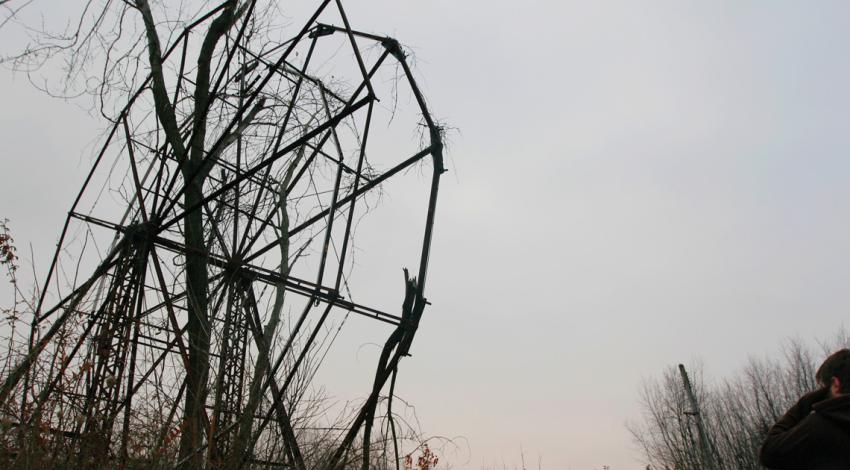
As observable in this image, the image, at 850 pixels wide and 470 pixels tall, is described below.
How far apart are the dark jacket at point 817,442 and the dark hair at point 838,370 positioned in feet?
0.22

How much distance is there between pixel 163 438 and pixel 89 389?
3.63 ft

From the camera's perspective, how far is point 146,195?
14.6 ft

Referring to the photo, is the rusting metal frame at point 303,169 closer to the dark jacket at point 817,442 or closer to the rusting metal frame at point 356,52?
the rusting metal frame at point 356,52

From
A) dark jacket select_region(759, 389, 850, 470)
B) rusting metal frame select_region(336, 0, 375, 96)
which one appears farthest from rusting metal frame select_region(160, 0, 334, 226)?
dark jacket select_region(759, 389, 850, 470)

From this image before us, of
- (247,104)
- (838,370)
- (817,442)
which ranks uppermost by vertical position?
(247,104)

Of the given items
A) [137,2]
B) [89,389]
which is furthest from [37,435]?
[137,2]

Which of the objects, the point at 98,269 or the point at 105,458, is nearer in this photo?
the point at 105,458

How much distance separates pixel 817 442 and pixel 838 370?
1.06ft

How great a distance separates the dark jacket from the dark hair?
0.22 ft

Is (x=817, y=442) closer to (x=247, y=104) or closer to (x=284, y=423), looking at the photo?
(x=284, y=423)

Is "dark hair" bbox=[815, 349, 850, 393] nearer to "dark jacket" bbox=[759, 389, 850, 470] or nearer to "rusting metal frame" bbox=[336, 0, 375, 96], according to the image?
"dark jacket" bbox=[759, 389, 850, 470]

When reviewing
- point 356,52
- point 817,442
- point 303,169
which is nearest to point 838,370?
point 817,442

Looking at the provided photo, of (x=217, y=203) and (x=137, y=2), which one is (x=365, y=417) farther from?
(x=137, y=2)

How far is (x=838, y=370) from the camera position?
2.62 metres
